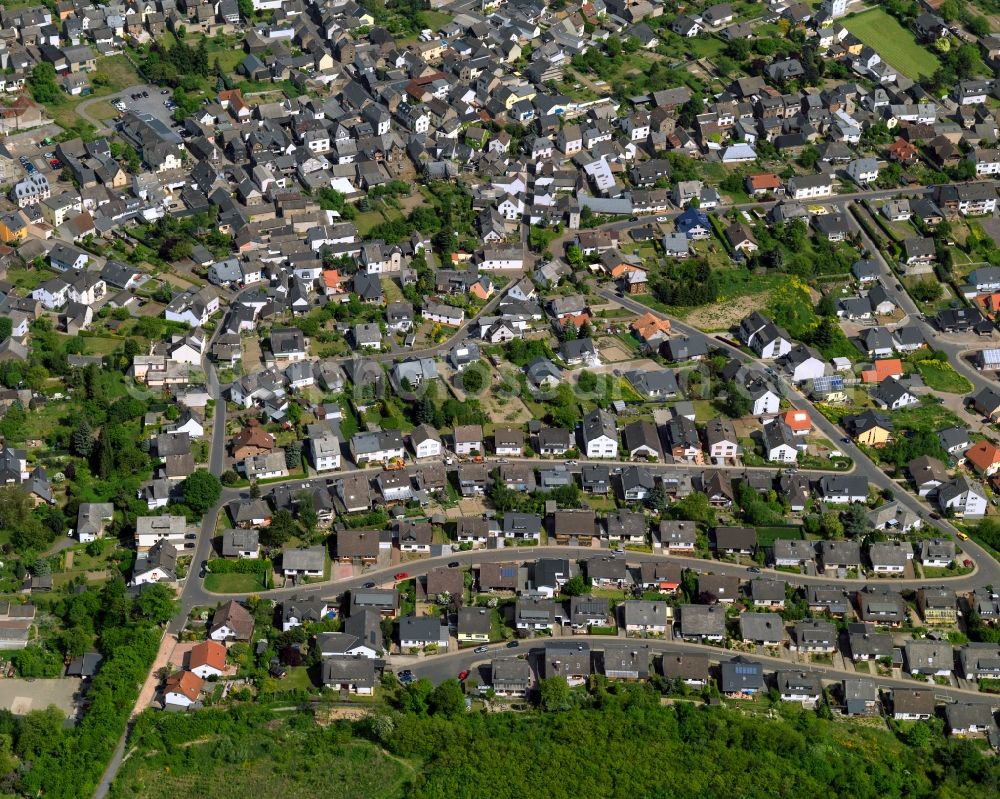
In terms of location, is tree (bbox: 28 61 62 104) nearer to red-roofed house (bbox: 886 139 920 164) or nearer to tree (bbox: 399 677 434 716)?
red-roofed house (bbox: 886 139 920 164)

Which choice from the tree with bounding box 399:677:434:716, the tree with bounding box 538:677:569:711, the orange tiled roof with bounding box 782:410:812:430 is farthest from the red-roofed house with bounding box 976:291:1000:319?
the tree with bounding box 399:677:434:716

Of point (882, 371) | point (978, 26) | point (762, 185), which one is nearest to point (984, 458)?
point (882, 371)

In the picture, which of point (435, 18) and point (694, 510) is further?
point (435, 18)

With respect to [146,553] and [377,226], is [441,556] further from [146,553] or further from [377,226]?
[377,226]

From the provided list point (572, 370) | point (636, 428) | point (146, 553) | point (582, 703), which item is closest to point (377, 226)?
point (572, 370)

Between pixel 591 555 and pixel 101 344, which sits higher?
pixel 101 344

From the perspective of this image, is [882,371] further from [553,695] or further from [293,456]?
[293,456]
